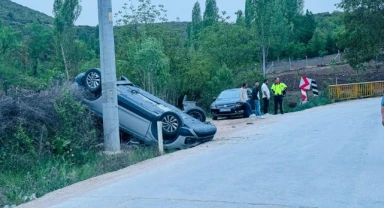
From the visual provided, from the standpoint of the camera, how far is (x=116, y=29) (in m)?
40.0

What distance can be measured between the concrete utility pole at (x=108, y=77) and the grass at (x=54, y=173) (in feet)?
1.73

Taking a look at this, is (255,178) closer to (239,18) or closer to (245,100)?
(245,100)

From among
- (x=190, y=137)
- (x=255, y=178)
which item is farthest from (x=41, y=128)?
(x=255, y=178)

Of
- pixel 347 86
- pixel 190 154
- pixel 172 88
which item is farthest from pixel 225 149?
pixel 347 86

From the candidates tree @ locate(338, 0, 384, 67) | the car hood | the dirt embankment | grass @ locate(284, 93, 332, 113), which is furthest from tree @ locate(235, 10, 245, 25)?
the car hood

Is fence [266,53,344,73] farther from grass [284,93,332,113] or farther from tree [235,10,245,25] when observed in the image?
grass [284,93,332,113]

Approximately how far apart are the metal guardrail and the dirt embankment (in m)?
4.28

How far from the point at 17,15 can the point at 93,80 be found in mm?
76783

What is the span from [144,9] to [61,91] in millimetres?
23142

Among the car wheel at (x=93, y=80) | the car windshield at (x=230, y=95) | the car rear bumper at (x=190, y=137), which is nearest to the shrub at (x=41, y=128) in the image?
the car wheel at (x=93, y=80)

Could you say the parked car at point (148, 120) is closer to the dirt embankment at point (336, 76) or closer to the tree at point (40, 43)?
the dirt embankment at point (336, 76)

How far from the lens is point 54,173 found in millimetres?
11883

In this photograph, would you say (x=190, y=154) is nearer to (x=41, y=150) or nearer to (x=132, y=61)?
(x=41, y=150)

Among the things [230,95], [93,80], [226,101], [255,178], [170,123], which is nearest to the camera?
[255,178]
